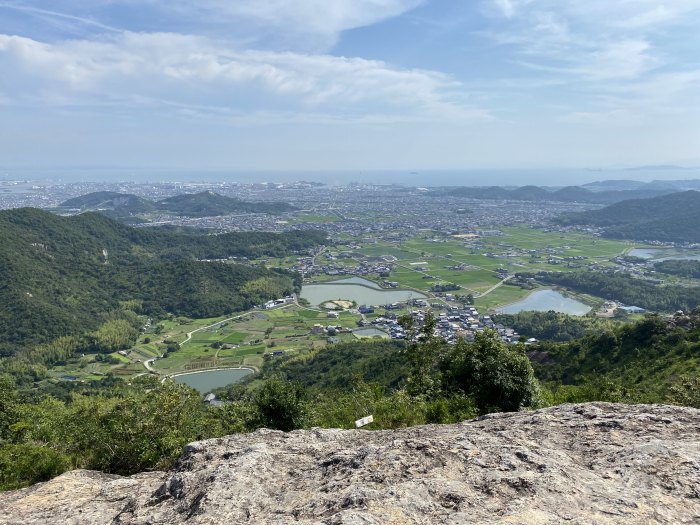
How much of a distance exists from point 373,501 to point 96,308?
82702 mm

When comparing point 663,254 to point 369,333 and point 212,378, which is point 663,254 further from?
point 212,378

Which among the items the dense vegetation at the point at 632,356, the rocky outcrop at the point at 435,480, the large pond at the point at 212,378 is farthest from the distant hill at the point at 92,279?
the rocky outcrop at the point at 435,480

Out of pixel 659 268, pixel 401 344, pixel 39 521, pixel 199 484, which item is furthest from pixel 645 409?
pixel 659 268

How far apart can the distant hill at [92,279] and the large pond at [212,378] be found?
25.1m

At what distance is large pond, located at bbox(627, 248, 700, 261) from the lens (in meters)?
114

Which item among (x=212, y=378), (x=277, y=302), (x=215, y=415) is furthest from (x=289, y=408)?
(x=277, y=302)

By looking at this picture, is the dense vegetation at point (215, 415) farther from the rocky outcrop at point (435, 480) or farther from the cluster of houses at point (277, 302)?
the cluster of houses at point (277, 302)

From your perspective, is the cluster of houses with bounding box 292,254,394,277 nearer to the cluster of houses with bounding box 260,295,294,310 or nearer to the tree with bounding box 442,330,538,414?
the cluster of houses with bounding box 260,295,294,310

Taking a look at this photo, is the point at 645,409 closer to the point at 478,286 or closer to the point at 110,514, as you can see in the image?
the point at 110,514

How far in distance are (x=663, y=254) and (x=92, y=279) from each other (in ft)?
455

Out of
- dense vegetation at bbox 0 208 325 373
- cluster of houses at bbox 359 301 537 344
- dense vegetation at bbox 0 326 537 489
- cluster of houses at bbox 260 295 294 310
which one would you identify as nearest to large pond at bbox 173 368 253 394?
dense vegetation at bbox 0 208 325 373

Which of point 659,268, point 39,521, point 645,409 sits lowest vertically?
point 659,268

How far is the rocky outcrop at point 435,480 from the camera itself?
225 inches

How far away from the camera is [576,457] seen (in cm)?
709
